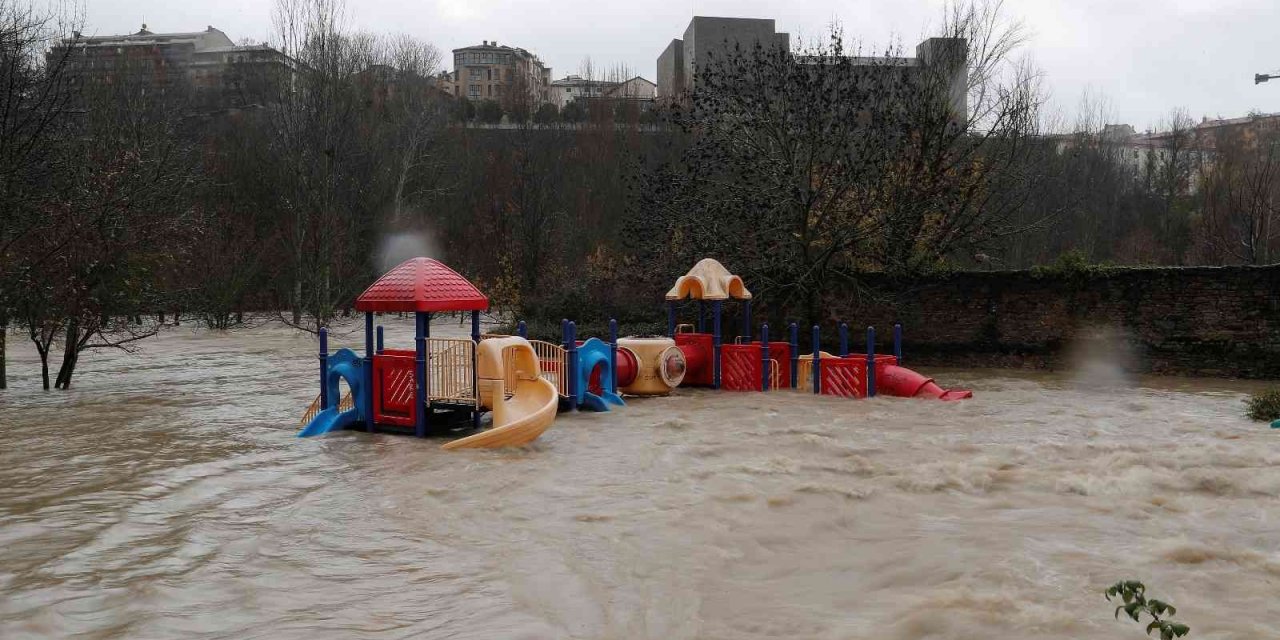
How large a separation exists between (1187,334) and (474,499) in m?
18.4

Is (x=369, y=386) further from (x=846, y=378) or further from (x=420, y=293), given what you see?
(x=846, y=378)

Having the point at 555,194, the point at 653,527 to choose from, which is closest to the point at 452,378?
the point at 653,527

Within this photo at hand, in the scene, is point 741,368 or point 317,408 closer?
point 317,408

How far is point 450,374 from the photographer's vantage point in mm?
13609

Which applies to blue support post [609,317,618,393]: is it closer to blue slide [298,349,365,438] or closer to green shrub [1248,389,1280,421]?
blue slide [298,349,365,438]

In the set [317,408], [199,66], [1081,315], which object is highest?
[199,66]

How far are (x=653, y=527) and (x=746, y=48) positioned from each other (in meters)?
51.3

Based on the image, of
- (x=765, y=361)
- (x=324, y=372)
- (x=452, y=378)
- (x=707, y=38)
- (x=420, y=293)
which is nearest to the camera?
(x=420, y=293)

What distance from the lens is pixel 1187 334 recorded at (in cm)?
2162

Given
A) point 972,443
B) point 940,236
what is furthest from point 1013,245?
point 972,443

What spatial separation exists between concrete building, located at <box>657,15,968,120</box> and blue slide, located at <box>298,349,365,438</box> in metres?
15.9

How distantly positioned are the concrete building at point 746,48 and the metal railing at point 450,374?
603 inches

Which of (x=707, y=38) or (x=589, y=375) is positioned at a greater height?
(x=707, y=38)

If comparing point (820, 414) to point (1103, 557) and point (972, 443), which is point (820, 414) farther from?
point (1103, 557)
